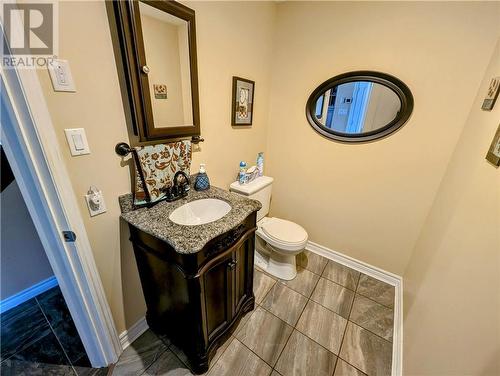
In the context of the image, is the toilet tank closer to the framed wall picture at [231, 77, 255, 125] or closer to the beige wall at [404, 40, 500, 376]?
the framed wall picture at [231, 77, 255, 125]

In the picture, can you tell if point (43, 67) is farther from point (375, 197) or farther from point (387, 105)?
point (375, 197)

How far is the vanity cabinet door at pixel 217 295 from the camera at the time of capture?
1.00 m

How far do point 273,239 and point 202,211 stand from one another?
702 millimetres

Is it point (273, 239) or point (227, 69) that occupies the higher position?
point (227, 69)

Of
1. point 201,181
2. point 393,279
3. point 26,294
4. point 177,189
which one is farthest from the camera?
point 393,279

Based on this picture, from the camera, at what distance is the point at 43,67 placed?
71 cm

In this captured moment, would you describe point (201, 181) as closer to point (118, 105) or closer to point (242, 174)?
point (242, 174)

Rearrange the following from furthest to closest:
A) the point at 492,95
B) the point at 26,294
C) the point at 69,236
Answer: the point at 26,294 → the point at 492,95 → the point at 69,236

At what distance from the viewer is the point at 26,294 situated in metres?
1.55

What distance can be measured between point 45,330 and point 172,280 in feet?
3.73

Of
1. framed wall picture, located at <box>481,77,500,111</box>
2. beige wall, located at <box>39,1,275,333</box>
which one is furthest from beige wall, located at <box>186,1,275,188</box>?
framed wall picture, located at <box>481,77,500,111</box>

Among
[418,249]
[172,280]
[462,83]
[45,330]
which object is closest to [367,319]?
[418,249]

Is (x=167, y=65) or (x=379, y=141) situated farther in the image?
(x=379, y=141)

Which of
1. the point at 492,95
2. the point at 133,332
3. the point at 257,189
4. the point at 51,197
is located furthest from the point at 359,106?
the point at 133,332
